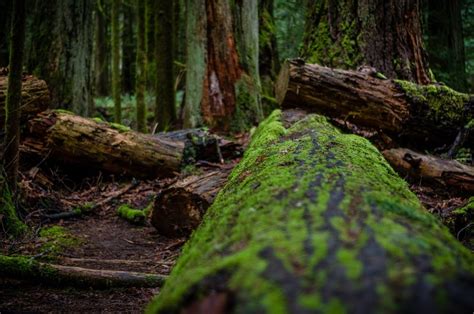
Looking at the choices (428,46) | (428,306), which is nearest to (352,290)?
(428,306)

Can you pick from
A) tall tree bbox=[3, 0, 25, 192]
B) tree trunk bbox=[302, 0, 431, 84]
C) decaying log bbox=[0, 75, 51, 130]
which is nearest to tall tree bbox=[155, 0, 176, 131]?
decaying log bbox=[0, 75, 51, 130]

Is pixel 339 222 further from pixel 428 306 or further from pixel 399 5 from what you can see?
pixel 399 5

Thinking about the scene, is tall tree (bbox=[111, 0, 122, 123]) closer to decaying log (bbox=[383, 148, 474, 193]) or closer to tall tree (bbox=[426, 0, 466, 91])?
decaying log (bbox=[383, 148, 474, 193])

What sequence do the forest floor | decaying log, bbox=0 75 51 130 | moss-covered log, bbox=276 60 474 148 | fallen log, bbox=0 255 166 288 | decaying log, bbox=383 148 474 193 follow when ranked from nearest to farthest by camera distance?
the forest floor, fallen log, bbox=0 255 166 288, decaying log, bbox=383 148 474 193, moss-covered log, bbox=276 60 474 148, decaying log, bbox=0 75 51 130

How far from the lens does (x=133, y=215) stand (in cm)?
561

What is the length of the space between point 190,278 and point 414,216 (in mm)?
961

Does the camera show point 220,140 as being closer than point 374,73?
Answer: No

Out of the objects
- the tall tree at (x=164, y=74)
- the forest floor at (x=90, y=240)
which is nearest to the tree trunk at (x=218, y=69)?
the tall tree at (x=164, y=74)

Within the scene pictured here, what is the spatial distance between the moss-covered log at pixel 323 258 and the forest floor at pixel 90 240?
5.46 feet

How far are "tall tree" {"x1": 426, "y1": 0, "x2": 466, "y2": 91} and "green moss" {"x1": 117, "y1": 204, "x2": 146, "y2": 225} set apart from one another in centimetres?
907

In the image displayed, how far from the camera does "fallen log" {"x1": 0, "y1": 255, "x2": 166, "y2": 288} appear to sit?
3.23 metres

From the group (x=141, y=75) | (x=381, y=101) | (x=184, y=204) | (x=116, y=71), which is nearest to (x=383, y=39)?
(x=381, y=101)

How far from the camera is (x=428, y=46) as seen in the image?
39.1ft

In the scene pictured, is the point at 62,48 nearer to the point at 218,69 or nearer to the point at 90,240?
the point at 218,69
